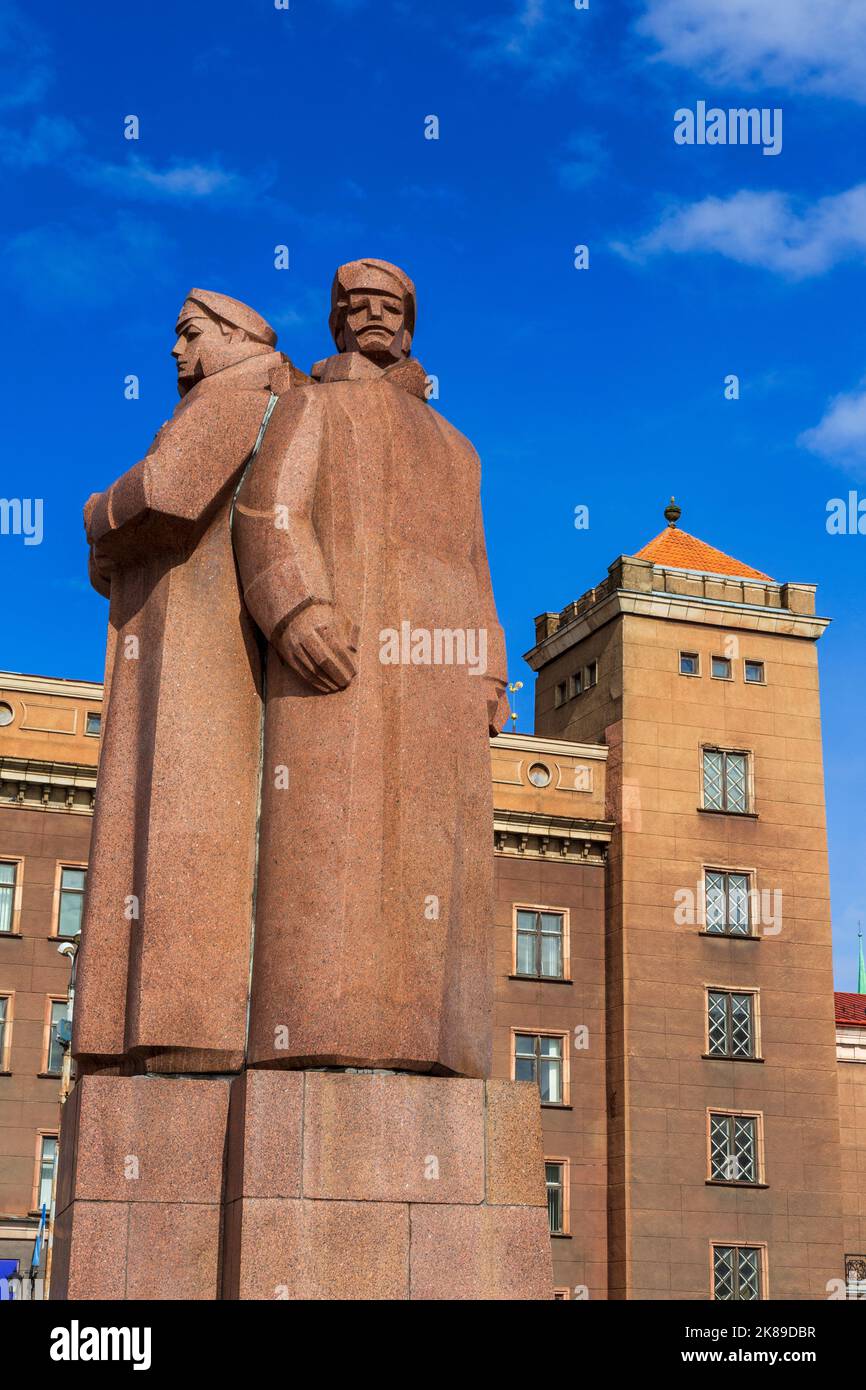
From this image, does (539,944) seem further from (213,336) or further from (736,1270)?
(213,336)

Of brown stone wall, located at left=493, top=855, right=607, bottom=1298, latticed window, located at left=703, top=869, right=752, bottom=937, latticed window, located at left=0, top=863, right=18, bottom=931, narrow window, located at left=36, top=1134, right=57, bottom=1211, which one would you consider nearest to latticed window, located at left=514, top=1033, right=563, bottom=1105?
brown stone wall, located at left=493, top=855, right=607, bottom=1298

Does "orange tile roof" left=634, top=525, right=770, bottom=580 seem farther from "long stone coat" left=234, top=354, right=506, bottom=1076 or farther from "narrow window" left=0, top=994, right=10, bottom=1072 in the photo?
"long stone coat" left=234, top=354, right=506, bottom=1076

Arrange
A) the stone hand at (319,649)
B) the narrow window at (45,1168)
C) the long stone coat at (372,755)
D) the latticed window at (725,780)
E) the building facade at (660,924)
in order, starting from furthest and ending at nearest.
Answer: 1. the latticed window at (725,780)
2. the building facade at (660,924)
3. the narrow window at (45,1168)
4. the stone hand at (319,649)
5. the long stone coat at (372,755)

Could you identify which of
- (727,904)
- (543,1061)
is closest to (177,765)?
(543,1061)

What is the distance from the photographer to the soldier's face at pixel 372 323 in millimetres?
9695

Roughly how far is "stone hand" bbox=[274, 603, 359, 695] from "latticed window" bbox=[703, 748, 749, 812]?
44.3m

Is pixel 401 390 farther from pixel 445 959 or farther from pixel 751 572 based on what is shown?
pixel 751 572

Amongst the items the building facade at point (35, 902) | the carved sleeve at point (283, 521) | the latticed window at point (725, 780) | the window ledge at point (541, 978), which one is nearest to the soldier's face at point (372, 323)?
the carved sleeve at point (283, 521)

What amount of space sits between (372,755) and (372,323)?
254 centimetres

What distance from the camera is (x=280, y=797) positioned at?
28.1 ft

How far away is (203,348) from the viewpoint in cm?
958

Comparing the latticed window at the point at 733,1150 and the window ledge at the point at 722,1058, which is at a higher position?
the window ledge at the point at 722,1058

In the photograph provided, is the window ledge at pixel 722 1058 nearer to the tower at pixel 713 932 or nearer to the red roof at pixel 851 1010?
the tower at pixel 713 932

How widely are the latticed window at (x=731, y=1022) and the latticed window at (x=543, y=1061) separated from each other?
4.36 metres
